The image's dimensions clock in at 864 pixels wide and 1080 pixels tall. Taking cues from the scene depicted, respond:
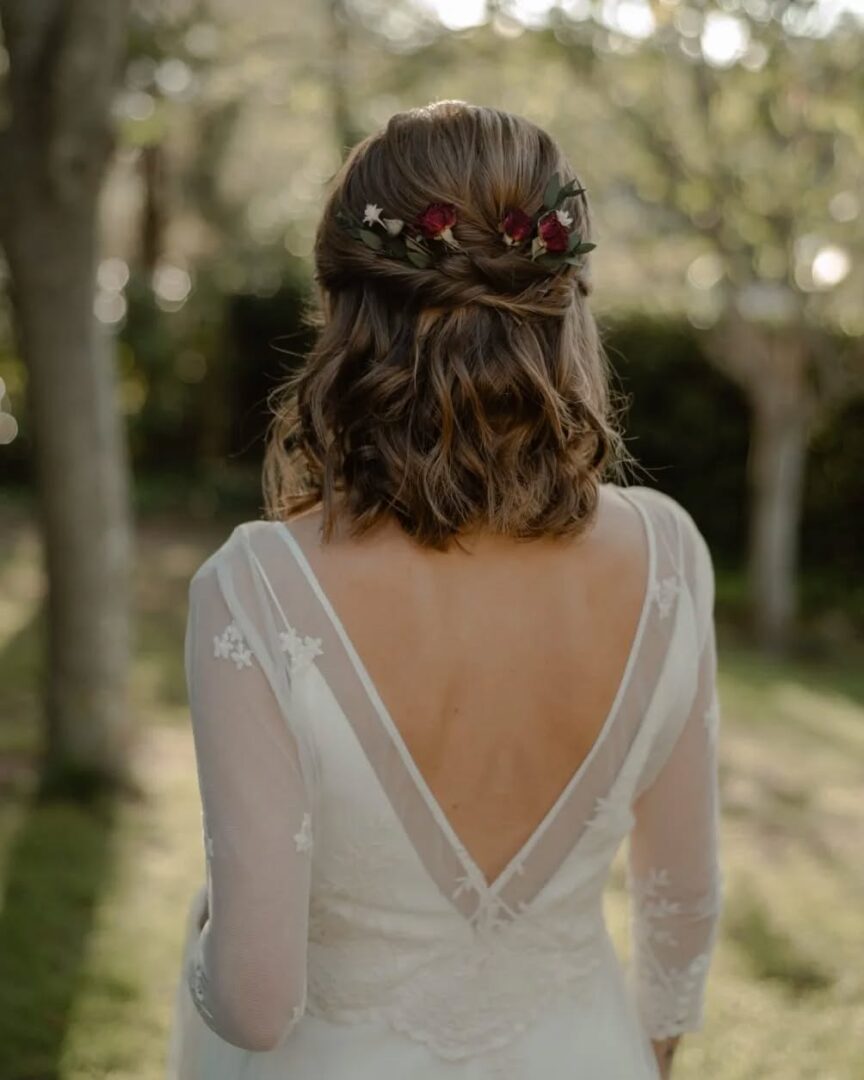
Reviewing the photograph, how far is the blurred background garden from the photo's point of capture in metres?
4.01

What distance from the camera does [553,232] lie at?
1508 mm

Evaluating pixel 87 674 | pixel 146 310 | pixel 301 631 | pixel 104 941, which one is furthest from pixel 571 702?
pixel 146 310

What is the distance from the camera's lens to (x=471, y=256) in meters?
1.50

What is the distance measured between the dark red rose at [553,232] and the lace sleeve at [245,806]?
0.56 metres

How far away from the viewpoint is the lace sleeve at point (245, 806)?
1.48 meters

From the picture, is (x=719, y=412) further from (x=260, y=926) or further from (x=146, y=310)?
(x=260, y=926)

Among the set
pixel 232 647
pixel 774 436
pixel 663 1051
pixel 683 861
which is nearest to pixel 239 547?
pixel 232 647

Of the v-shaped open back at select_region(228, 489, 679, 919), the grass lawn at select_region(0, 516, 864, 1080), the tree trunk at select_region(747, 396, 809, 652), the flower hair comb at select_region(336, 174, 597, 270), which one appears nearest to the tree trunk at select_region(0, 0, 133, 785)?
the grass lawn at select_region(0, 516, 864, 1080)

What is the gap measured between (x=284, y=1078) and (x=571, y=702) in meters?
0.62

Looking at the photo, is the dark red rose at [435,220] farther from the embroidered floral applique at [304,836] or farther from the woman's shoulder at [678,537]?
the embroidered floral applique at [304,836]

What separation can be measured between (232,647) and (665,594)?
57cm

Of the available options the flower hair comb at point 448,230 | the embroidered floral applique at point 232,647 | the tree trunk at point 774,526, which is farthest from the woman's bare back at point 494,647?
the tree trunk at point 774,526

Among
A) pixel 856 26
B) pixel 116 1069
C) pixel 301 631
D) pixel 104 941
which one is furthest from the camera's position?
pixel 856 26

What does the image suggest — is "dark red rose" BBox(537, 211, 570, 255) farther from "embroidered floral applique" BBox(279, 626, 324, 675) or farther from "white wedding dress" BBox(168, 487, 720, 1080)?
"embroidered floral applique" BBox(279, 626, 324, 675)
